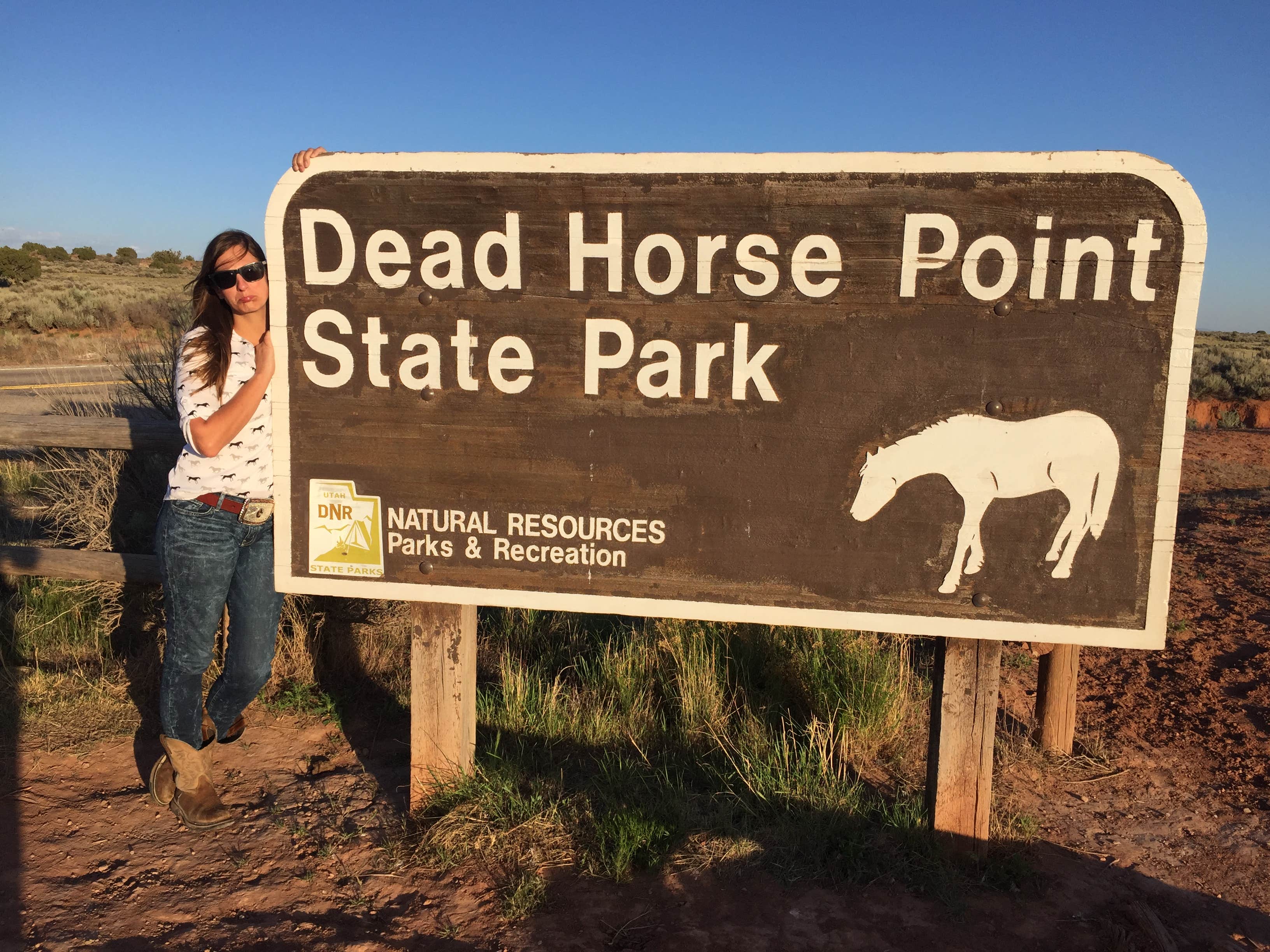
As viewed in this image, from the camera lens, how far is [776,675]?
4277mm

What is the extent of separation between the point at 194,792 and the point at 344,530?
4.35 feet

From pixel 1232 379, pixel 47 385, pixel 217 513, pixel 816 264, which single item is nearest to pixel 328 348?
pixel 217 513

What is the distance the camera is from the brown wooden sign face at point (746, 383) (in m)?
2.64

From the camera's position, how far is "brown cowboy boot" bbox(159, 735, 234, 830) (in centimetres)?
334

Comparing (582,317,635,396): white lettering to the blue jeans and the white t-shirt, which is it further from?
the blue jeans

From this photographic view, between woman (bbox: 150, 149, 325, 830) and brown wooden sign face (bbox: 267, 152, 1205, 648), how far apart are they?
0.20 metres

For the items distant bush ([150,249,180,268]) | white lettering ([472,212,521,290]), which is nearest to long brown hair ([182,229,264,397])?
white lettering ([472,212,521,290])

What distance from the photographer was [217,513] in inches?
124

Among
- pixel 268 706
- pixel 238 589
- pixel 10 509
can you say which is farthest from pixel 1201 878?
pixel 10 509

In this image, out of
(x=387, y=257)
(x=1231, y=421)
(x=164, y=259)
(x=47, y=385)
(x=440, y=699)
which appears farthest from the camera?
(x=164, y=259)

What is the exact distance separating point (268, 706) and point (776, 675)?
268 centimetres

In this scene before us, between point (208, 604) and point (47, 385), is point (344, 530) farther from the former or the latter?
point (47, 385)

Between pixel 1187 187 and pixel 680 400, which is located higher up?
pixel 1187 187

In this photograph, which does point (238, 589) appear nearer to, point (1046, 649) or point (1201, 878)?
point (1046, 649)
